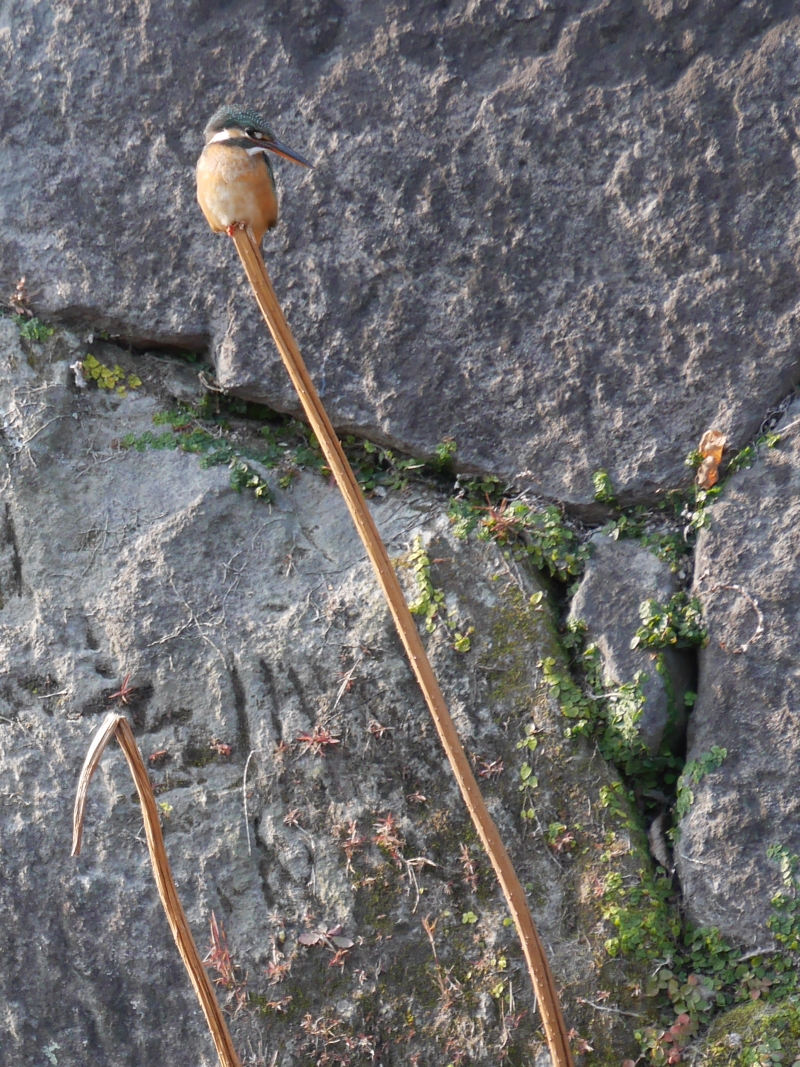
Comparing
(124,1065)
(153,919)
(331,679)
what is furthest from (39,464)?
(124,1065)

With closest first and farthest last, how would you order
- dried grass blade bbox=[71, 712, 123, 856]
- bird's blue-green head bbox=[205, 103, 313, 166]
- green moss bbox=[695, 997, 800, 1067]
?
dried grass blade bbox=[71, 712, 123, 856] < bird's blue-green head bbox=[205, 103, 313, 166] < green moss bbox=[695, 997, 800, 1067]

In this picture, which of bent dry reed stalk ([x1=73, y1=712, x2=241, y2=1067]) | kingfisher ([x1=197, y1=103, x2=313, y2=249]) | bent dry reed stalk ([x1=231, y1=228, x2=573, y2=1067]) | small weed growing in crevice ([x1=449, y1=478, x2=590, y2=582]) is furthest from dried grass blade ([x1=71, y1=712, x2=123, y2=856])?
small weed growing in crevice ([x1=449, y1=478, x2=590, y2=582])

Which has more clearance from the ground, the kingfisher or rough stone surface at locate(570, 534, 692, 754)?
the kingfisher

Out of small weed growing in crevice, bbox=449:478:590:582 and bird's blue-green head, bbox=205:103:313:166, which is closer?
bird's blue-green head, bbox=205:103:313:166

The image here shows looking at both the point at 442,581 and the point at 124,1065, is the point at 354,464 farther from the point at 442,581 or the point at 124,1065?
the point at 124,1065

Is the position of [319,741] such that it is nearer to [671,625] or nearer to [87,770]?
[671,625]

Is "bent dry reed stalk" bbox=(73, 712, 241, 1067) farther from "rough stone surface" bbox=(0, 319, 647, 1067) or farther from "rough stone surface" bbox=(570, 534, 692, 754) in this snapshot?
"rough stone surface" bbox=(570, 534, 692, 754)

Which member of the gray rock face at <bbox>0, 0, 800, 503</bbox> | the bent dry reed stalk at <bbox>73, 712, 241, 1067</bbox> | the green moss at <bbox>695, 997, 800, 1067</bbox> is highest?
the gray rock face at <bbox>0, 0, 800, 503</bbox>

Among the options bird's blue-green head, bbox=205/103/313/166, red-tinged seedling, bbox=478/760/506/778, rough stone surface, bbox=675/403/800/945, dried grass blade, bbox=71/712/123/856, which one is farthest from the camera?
red-tinged seedling, bbox=478/760/506/778
